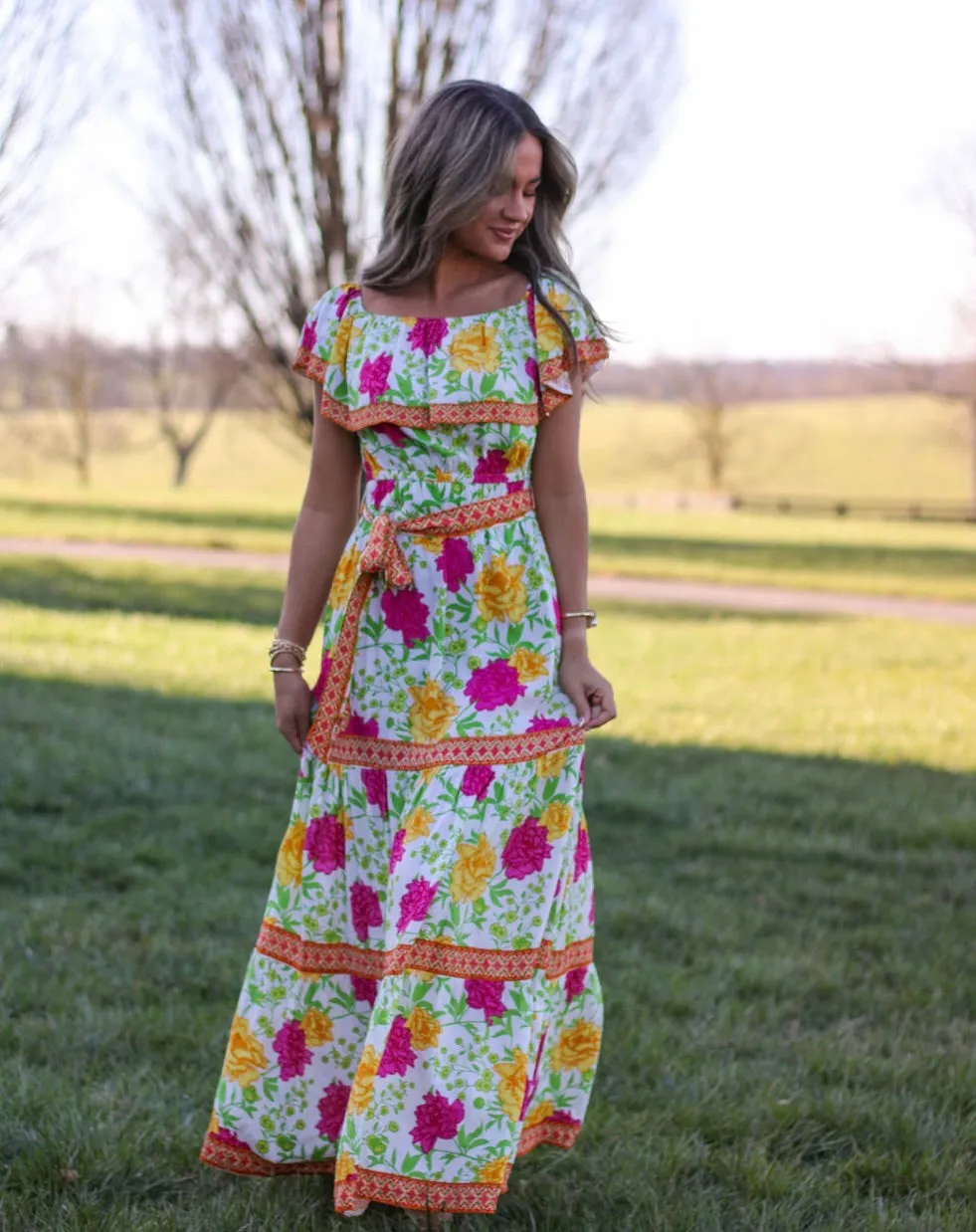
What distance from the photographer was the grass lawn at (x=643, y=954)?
300 cm

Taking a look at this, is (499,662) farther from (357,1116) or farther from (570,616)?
(357,1116)

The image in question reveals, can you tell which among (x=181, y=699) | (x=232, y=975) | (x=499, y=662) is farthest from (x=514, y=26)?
(x=499, y=662)

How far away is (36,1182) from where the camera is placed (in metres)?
2.90

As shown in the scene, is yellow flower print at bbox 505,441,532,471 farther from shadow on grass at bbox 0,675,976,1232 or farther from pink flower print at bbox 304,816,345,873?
shadow on grass at bbox 0,675,976,1232

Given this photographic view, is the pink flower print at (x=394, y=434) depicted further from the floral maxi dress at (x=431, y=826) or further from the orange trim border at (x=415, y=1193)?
the orange trim border at (x=415, y=1193)

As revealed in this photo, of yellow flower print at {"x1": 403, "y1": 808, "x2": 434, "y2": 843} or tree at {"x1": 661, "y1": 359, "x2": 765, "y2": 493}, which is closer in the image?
yellow flower print at {"x1": 403, "y1": 808, "x2": 434, "y2": 843}

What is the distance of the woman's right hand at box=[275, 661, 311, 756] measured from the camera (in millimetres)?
2885

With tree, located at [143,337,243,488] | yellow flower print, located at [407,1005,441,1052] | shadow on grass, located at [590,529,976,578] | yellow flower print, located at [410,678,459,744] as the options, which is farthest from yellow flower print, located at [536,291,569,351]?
tree, located at [143,337,243,488]

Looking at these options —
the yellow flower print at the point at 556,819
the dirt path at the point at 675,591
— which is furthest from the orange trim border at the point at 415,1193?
the dirt path at the point at 675,591

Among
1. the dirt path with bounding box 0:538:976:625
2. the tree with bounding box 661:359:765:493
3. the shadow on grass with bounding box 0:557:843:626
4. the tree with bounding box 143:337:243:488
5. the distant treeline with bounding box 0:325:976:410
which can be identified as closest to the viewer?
the shadow on grass with bounding box 0:557:843:626

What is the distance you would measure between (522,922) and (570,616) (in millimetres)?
557

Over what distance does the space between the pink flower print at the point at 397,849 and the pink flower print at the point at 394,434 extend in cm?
69

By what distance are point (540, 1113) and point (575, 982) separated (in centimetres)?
27

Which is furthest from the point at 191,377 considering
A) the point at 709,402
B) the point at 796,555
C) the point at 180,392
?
the point at 796,555
